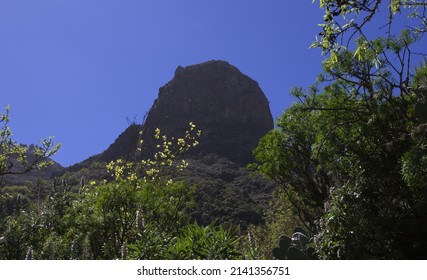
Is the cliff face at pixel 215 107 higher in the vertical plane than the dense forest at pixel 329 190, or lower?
higher

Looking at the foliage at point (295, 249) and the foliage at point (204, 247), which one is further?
the foliage at point (295, 249)

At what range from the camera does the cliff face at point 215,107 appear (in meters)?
106

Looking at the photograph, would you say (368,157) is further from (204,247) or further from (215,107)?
(215,107)

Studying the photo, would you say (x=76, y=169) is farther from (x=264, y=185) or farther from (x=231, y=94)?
(x=231, y=94)

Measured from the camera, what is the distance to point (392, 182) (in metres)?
7.56

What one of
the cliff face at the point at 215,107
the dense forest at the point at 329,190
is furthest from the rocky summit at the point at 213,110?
the dense forest at the point at 329,190

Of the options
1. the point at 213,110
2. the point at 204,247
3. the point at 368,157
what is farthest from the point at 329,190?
the point at 213,110

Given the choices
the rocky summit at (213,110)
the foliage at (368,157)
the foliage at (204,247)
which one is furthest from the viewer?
the rocky summit at (213,110)

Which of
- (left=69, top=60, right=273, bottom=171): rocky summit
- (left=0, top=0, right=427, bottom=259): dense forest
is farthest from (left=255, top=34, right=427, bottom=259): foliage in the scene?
(left=69, top=60, right=273, bottom=171): rocky summit

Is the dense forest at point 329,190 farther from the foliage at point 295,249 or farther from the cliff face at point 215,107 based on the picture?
the cliff face at point 215,107

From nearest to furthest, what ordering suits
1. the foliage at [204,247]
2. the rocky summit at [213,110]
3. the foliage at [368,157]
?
the foliage at [204,247]
the foliage at [368,157]
the rocky summit at [213,110]

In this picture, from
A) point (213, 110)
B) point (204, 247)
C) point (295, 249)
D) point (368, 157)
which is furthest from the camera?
point (213, 110)

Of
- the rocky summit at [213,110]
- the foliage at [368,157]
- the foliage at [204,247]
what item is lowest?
the foliage at [204,247]

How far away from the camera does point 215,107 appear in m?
120
